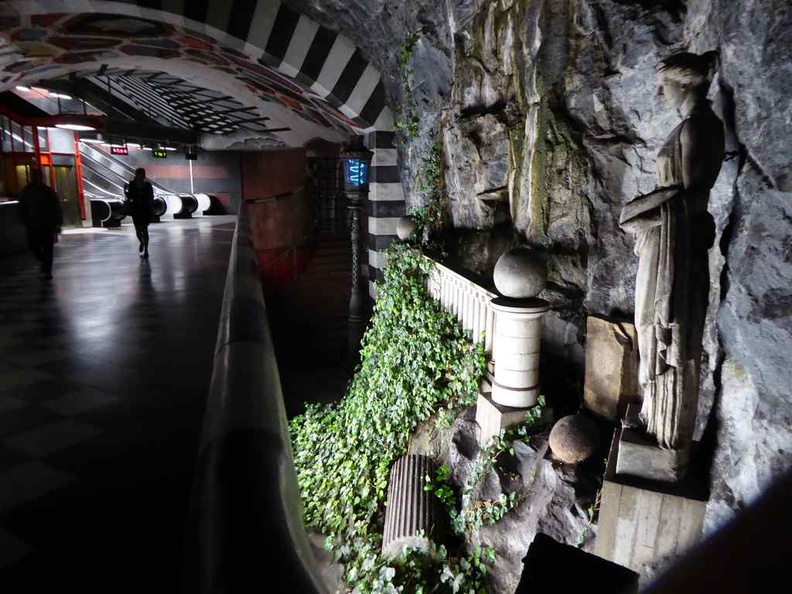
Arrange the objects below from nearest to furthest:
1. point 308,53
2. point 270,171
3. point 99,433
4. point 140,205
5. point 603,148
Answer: point 99,433
point 603,148
point 308,53
point 140,205
point 270,171

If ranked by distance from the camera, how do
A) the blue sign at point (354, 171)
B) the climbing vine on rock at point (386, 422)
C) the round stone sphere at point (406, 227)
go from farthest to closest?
the blue sign at point (354, 171) < the round stone sphere at point (406, 227) < the climbing vine on rock at point (386, 422)

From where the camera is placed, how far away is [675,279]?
7.44 feet

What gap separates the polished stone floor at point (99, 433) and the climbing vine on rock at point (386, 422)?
190 cm

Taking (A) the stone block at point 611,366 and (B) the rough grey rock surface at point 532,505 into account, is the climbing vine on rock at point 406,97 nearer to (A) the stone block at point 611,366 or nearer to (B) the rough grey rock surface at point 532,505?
(A) the stone block at point 611,366

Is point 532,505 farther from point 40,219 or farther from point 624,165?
point 40,219

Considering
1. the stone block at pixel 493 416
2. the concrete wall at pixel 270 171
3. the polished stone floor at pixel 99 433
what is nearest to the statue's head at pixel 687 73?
the stone block at pixel 493 416

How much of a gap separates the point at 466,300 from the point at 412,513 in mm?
1916

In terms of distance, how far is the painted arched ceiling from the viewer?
7.45 metres

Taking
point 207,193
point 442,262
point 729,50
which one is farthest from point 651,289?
point 207,193

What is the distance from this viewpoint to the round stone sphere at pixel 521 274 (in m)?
3.42

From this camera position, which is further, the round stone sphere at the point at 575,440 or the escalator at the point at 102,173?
the escalator at the point at 102,173

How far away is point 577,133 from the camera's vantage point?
4.17 metres

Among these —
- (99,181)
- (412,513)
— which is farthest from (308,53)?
(99,181)

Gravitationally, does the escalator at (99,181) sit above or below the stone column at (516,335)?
above
